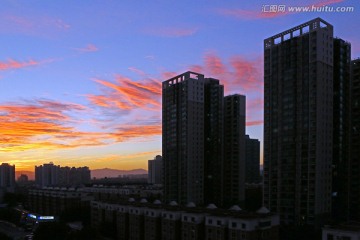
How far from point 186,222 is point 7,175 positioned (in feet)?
512

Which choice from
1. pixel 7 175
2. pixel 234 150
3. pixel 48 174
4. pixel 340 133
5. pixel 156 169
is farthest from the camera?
pixel 48 174

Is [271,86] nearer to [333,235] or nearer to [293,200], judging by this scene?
[293,200]

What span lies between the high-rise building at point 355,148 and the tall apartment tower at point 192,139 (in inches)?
1140

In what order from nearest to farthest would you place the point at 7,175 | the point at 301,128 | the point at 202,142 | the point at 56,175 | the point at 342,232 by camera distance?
the point at 342,232 → the point at 301,128 → the point at 202,142 → the point at 7,175 → the point at 56,175

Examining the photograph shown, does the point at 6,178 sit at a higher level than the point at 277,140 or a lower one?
lower

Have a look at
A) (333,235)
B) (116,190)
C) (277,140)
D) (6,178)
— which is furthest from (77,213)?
(6,178)

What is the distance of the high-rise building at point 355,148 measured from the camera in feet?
177

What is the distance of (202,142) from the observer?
7481 centimetres

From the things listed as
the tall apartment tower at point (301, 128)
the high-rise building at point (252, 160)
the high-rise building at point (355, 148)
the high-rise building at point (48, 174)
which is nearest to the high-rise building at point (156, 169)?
the high-rise building at point (48, 174)

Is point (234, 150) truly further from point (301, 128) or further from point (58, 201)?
point (58, 201)

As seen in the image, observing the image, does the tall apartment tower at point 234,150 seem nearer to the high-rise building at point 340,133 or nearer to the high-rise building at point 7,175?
the high-rise building at point 340,133

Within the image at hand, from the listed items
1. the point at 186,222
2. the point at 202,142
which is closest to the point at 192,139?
the point at 202,142

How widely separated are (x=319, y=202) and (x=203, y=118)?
32986 millimetres

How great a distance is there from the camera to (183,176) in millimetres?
71438
